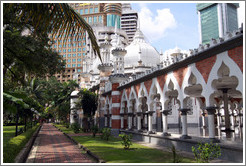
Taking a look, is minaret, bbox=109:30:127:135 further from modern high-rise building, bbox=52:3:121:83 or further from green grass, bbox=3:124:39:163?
modern high-rise building, bbox=52:3:121:83

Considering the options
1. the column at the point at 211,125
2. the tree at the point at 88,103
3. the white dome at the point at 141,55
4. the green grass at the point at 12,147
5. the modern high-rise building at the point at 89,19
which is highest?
the modern high-rise building at the point at 89,19

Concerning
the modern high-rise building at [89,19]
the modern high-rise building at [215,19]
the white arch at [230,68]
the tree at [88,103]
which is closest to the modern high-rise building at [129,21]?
the modern high-rise building at [89,19]

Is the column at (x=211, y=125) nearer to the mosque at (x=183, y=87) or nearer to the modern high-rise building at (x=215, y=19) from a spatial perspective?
the mosque at (x=183, y=87)

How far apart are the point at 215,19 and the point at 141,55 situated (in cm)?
10479

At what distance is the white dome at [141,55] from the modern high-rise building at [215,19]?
94.6m

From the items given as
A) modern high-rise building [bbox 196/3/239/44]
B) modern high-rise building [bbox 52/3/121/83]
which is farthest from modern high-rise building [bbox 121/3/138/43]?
modern high-rise building [bbox 196/3/239/44]

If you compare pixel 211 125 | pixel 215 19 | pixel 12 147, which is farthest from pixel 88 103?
pixel 215 19

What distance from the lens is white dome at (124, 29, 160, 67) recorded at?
116ft

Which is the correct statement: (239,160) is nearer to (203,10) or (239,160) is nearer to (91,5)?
(91,5)

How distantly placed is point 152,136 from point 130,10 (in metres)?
105

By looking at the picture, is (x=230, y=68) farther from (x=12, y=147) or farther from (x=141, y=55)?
(x=141, y=55)

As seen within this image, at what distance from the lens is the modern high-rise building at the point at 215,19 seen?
12056 cm

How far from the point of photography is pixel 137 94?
17641 mm

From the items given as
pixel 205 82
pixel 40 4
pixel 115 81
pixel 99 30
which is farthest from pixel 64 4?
pixel 99 30
